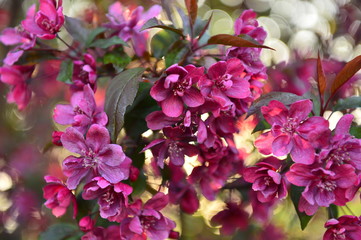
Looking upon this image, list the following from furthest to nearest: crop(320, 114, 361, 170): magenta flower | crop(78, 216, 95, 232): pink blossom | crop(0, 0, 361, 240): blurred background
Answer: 1. crop(0, 0, 361, 240): blurred background
2. crop(78, 216, 95, 232): pink blossom
3. crop(320, 114, 361, 170): magenta flower

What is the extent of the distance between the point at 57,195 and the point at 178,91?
0.33 m

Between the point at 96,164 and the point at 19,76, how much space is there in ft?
1.50

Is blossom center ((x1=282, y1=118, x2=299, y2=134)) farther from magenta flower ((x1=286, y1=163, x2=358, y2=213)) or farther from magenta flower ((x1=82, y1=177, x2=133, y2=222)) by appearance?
magenta flower ((x1=82, y1=177, x2=133, y2=222))

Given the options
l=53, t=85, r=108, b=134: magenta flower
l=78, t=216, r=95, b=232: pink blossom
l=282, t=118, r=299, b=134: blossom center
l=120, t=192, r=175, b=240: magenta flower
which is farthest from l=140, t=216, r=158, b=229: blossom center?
l=282, t=118, r=299, b=134: blossom center

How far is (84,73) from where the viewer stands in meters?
1.08

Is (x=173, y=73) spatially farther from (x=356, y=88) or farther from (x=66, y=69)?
(x=356, y=88)

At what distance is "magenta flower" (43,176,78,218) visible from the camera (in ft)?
3.01

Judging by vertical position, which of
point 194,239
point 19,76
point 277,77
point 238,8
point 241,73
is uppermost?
point 241,73

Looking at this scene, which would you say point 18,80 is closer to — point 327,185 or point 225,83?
point 225,83

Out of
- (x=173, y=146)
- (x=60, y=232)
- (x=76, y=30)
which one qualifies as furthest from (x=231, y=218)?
(x=76, y=30)

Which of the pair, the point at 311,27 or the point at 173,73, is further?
the point at 311,27

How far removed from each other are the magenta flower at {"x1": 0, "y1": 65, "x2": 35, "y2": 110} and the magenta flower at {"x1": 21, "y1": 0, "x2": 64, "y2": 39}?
0.15m

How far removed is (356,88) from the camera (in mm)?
1622

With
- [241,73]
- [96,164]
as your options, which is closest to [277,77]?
[241,73]
